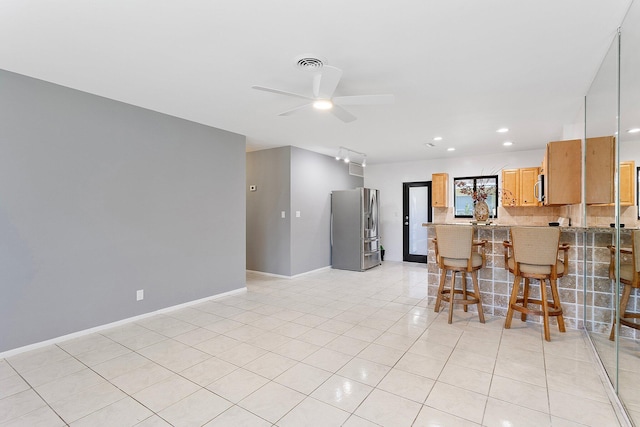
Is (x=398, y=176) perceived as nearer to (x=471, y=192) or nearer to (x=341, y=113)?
(x=471, y=192)

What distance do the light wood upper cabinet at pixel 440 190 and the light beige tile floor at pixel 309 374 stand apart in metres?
3.49

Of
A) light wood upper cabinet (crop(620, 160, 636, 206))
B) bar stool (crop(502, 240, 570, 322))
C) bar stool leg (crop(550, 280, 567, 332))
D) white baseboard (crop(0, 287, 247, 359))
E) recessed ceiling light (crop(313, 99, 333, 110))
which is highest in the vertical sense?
recessed ceiling light (crop(313, 99, 333, 110))

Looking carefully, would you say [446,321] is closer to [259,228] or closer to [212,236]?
[212,236]

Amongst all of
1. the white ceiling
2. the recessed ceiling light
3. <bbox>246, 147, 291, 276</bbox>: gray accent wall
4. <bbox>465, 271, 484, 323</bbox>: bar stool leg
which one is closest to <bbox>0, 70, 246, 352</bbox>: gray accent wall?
the white ceiling

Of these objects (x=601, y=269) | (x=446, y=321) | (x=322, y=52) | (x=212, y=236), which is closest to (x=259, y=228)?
(x=212, y=236)

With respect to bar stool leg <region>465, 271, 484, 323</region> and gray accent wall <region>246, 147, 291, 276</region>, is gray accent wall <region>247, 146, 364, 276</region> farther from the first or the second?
bar stool leg <region>465, 271, 484, 323</region>

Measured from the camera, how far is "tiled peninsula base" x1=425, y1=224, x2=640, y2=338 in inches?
119

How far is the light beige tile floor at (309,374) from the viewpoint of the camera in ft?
6.36

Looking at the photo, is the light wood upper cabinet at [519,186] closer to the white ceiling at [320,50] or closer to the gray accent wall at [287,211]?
the white ceiling at [320,50]

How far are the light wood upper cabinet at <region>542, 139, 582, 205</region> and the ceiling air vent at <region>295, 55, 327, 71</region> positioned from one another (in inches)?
112

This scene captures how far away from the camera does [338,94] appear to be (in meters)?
3.28

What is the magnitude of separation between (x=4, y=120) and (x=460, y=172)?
7.12 m

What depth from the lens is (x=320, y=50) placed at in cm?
236

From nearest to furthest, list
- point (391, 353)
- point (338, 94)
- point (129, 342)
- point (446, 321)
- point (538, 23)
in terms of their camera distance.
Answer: point (538, 23)
point (391, 353)
point (129, 342)
point (338, 94)
point (446, 321)
